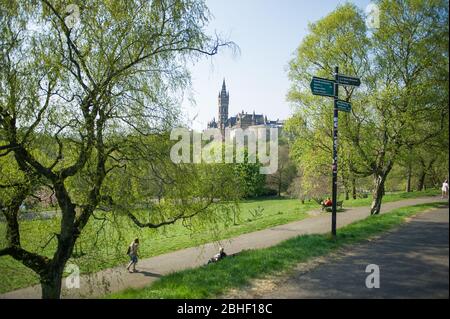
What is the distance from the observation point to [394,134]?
60.2 feet

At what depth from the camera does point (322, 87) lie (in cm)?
1098

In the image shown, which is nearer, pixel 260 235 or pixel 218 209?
pixel 218 209

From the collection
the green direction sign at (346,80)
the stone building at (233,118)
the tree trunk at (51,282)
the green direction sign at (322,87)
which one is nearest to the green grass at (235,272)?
the tree trunk at (51,282)

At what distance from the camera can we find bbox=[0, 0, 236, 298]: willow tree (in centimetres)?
835

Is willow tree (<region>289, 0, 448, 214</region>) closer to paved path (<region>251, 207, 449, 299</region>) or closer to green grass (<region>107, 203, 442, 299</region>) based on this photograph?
green grass (<region>107, 203, 442, 299</region>)

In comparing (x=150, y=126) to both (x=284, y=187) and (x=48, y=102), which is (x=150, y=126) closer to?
(x=48, y=102)

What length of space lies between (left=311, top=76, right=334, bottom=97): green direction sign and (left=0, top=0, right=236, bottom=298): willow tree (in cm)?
363

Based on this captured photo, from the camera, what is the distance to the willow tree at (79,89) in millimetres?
8352

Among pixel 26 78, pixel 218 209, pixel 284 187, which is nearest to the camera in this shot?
pixel 26 78

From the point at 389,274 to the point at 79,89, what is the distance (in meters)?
7.59

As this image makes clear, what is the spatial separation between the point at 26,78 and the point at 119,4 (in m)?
2.91

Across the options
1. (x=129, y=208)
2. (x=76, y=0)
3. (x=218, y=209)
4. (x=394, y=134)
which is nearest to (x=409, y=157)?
(x=394, y=134)

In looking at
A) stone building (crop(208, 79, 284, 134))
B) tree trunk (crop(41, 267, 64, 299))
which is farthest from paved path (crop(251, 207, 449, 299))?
stone building (crop(208, 79, 284, 134))

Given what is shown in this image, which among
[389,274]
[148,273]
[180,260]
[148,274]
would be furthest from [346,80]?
[180,260]
